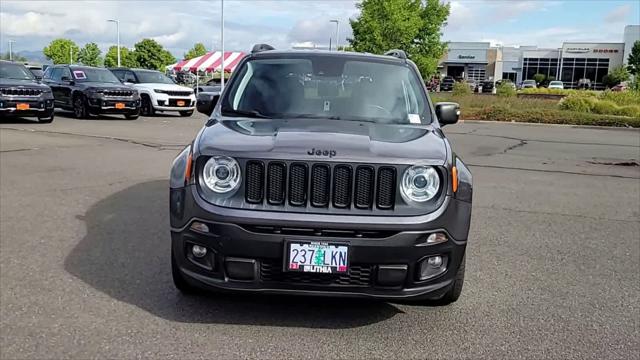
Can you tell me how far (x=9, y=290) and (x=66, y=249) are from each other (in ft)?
3.52

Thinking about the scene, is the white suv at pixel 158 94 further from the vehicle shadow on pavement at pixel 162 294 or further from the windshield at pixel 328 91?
the windshield at pixel 328 91

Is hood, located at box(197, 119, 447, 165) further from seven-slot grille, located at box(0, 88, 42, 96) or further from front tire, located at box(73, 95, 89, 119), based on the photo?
front tire, located at box(73, 95, 89, 119)

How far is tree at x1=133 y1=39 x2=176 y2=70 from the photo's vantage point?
6781 centimetres

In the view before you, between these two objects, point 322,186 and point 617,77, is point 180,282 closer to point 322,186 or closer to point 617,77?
point 322,186

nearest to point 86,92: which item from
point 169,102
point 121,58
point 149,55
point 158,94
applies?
point 158,94

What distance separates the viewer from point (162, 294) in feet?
14.8

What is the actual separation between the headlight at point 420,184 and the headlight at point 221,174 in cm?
101

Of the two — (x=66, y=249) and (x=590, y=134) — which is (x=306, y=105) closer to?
(x=66, y=249)

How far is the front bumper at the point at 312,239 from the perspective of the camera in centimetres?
361

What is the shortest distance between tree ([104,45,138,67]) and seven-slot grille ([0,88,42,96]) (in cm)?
5393

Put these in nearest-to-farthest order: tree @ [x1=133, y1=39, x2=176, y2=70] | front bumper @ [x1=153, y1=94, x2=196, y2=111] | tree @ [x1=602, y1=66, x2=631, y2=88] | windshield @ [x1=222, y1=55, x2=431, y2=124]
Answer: windshield @ [x1=222, y1=55, x2=431, y2=124] → front bumper @ [x1=153, y1=94, x2=196, y2=111] → tree @ [x1=133, y1=39, x2=176, y2=70] → tree @ [x1=602, y1=66, x2=631, y2=88]

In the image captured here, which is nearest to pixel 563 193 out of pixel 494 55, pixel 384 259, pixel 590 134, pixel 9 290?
pixel 384 259

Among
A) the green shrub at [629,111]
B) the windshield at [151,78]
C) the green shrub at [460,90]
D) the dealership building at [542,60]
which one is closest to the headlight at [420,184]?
the windshield at [151,78]

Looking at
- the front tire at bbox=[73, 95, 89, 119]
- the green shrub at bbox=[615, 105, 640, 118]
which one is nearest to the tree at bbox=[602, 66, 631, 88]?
the green shrub at bbox=[615, 105, 640, 118]
